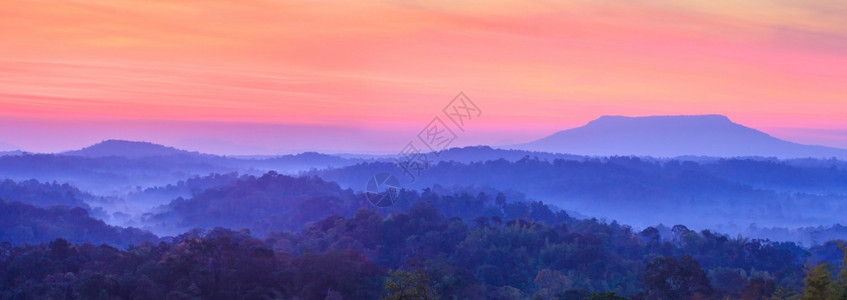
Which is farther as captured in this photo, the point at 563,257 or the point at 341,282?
the point at 563,257

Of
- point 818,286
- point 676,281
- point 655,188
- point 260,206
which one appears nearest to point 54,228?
point 260,206

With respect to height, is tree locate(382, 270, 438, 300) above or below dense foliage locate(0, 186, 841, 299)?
above

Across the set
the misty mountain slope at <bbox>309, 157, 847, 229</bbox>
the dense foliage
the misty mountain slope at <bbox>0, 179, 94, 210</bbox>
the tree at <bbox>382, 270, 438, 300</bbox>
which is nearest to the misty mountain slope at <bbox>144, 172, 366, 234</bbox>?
the misty mountain slope at <bbox>0, 179, 94, 210</bbox>

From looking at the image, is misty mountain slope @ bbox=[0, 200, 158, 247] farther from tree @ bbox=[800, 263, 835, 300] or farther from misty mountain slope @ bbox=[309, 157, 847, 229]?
misty mountain slope @ bbox=[309, 157, 847, 229]

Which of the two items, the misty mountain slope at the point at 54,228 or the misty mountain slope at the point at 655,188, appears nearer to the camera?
the misty mountain slope at the point at 54,228

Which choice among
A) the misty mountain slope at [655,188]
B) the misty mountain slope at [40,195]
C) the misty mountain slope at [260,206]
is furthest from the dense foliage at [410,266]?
the misty mountain slope at [655,188]

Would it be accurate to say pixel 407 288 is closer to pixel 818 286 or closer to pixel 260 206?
pixel 818 286

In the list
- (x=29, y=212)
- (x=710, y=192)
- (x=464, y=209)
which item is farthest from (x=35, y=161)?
(x=710, y=192)

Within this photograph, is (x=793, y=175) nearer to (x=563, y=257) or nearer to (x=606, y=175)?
(x=606, y=175)

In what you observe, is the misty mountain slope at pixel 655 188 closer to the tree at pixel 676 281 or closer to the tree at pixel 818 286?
the tree at pixel 676 281

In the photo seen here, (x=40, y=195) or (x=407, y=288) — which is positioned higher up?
(x=407, y=288)

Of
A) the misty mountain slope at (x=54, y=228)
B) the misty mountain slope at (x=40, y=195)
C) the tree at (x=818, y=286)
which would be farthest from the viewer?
the misty mountain slope at (x=40, y=195)
